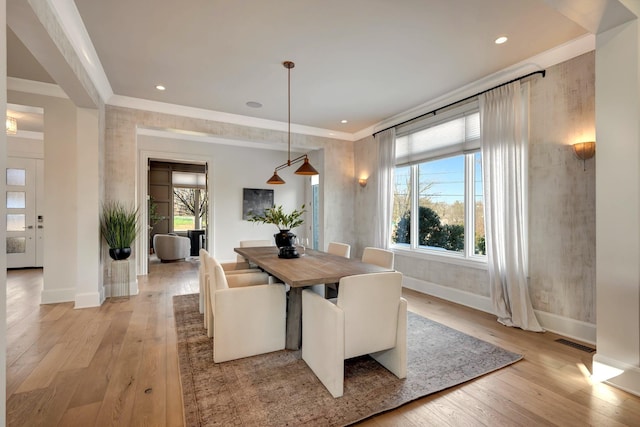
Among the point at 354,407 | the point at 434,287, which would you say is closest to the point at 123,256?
the point at 354,407

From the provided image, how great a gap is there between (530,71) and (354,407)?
11.9 ft

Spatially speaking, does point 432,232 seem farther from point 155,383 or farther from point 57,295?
point 57,295

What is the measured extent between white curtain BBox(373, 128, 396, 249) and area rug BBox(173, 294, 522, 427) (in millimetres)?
2365

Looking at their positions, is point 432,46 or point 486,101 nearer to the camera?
point 432,46

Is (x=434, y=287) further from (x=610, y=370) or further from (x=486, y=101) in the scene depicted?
(x=486, y=101)

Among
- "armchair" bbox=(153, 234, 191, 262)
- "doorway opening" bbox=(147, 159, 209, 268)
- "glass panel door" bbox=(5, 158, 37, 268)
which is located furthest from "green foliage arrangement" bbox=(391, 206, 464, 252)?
"glass panel door" bbox=(5, 158, 37, 268)

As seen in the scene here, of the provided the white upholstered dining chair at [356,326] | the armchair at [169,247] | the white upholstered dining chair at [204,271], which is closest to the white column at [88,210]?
the white upholstered dining chair at [204,271]

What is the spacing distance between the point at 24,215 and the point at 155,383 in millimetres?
6316

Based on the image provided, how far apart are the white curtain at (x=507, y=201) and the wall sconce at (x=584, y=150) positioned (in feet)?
1.47

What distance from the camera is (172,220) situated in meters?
9.34

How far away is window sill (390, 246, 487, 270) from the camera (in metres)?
3.70

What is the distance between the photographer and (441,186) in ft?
14.1

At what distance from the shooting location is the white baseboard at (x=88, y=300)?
3650 mm

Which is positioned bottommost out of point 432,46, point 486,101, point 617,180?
point 617,180
